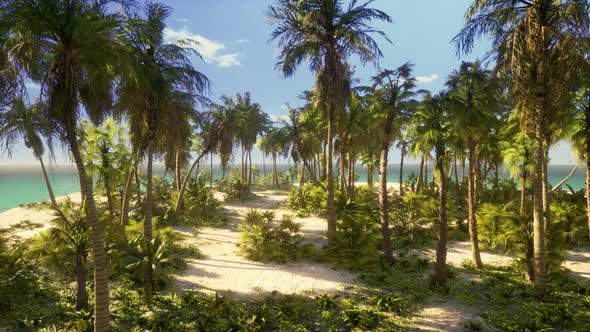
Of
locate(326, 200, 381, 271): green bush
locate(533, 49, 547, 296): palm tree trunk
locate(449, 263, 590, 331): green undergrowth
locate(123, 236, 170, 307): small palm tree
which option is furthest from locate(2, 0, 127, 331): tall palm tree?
locate(533, 49, 547, 296): palm tree trunk

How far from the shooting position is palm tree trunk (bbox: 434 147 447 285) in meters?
11.1

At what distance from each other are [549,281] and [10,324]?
2035 cm

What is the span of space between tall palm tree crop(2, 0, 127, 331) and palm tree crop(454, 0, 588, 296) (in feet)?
40.0

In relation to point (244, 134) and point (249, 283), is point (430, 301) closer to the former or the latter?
point (249, 283)

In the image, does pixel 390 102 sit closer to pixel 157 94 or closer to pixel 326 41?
pixel 326 41

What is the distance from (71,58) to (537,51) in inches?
554

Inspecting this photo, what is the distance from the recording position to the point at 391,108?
43.5ft

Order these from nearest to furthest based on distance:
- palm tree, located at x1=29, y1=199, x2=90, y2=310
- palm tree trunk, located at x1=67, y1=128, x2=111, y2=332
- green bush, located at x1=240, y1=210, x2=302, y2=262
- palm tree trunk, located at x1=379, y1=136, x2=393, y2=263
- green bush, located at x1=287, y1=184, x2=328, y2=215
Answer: palm tree trunk, located at x1=67, y1=128, x2=111, y2=332 < palm tree, located at x1=29, y1=199, x2=90, y2=310 < palm tree trunk, located at x1=379, y1=136, x2=393, y2=263 < green bush, located at x1=240, y1=210, x2=302, y2=262 < green bush, located at x1=287, y1=184, x2=328, y2=215

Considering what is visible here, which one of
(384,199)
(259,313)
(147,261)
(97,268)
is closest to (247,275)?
(259,313)

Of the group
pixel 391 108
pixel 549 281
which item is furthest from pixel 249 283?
pixel 549 281

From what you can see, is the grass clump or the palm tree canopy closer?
the palm tree canopy

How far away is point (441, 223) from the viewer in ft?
38.0

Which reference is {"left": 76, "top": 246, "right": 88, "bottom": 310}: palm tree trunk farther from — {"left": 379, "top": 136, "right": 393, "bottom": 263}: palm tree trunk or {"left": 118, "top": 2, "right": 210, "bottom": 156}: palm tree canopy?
{"left": 379, "top": 136, "right": 393, "bottom": 263}: palm tree trunk

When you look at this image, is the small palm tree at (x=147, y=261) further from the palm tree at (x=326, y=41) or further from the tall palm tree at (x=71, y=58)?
the palm tree at (x=326, y=41)
